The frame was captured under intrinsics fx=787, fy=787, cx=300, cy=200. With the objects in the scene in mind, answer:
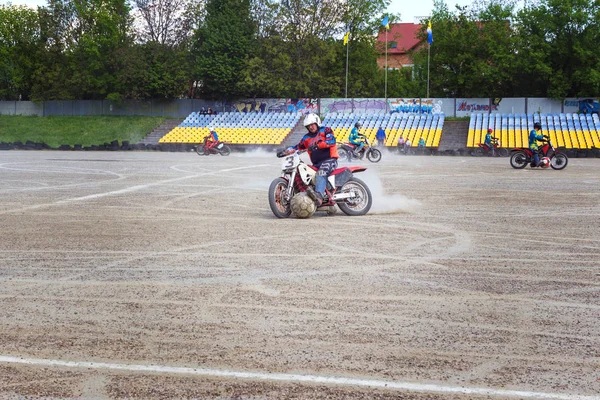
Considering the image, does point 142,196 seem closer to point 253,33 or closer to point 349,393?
point 349,393

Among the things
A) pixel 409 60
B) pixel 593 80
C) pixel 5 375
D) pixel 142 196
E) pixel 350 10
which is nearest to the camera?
pixel 5 375

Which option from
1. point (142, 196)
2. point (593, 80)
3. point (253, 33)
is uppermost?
point (253, 33)

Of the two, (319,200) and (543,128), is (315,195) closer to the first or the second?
(319,200)

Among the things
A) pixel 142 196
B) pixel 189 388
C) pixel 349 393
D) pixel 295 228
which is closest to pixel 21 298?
pixel 189 388

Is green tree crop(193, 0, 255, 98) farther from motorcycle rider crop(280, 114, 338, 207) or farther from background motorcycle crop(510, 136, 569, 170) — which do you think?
motorcycle rider crop(280, 114, 338, 207)

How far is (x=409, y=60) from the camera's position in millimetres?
105062

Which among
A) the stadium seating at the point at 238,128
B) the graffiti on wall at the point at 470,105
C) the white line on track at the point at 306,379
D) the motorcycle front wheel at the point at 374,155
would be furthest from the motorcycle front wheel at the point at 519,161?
the graffiti on wall at the point at 470,105

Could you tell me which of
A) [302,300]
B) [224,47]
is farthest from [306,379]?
[224,47]

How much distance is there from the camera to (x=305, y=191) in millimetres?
13281

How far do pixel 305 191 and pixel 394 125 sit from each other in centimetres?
3994

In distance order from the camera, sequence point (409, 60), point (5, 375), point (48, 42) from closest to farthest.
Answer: point (5, 375) < point (48, 42) < point (409, 60)

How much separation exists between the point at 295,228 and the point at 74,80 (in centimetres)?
6511

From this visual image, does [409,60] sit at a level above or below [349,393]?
above

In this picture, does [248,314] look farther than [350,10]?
No
